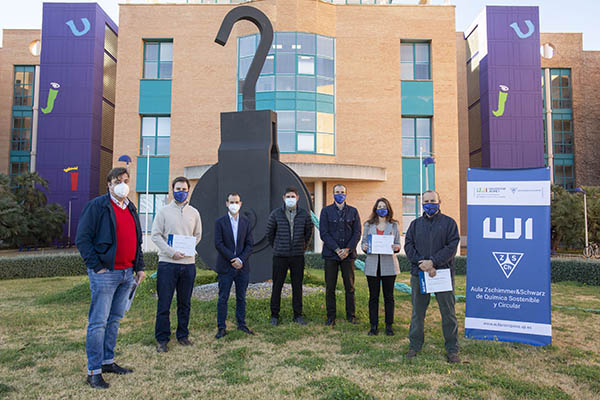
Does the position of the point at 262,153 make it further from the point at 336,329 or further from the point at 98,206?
the point at 98,206

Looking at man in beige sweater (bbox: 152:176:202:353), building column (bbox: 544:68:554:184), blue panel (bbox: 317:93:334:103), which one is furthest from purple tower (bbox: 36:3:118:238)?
building column (bbox: 544:68:554:184)

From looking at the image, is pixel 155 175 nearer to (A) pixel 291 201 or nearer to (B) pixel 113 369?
A: (A) pixel 291 201

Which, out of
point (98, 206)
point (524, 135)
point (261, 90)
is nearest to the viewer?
point (98, 206)

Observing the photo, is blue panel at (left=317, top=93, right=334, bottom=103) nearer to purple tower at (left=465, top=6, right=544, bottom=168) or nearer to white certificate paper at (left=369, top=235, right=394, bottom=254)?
purple tower at (left=465, top=6, right=544, bottom=168)

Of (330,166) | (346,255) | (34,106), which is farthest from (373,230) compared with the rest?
(34,106)

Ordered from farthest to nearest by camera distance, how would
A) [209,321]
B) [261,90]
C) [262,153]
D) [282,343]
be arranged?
[261,90] < [262,153] < [209,321] < [282,343]

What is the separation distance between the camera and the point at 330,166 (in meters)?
21.0

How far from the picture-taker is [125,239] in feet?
13.6

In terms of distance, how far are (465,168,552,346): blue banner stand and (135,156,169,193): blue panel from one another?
20.4 metres

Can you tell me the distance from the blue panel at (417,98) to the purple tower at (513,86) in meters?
10.8

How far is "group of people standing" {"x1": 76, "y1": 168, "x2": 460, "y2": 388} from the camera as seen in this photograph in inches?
158

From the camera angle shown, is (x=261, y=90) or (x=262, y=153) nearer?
(x=262, y=153)

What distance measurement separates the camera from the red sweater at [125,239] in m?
4.10

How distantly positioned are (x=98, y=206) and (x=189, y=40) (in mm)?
21674
